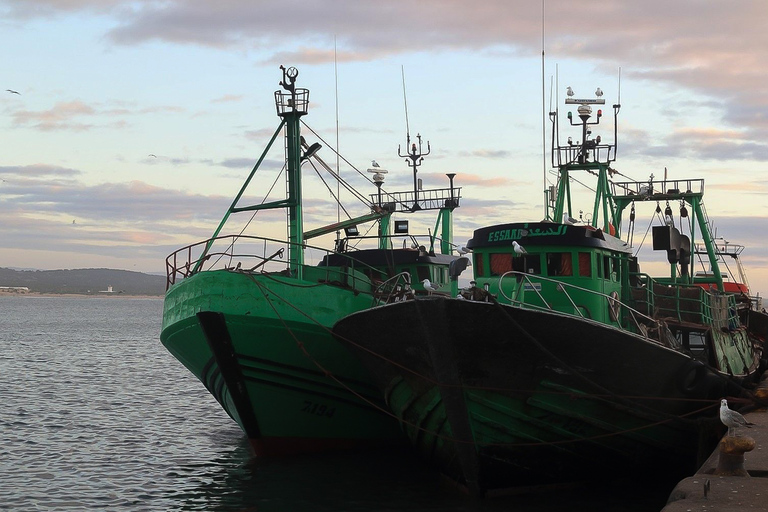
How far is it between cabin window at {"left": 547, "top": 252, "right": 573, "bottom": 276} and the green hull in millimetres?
3958

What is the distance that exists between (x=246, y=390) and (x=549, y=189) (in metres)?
14.6

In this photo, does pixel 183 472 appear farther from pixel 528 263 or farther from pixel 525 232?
pixel 525 232

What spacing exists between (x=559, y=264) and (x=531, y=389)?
384 centimetres

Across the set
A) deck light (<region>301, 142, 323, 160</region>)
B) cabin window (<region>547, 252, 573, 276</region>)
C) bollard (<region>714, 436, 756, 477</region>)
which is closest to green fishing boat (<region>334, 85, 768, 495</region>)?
cabin window (<region>547, 252, 573, 276</region>)

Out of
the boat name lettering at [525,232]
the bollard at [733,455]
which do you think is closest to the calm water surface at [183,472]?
the bollard at [733,455]

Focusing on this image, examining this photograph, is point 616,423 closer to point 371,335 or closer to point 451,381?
point 451,381

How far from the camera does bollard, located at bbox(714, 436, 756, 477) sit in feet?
38.8

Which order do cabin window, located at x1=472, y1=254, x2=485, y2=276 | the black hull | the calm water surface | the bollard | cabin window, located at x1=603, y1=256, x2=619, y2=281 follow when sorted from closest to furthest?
the bollard, the black hull, the calm water surface, cabin window, located at x1=603, y1=256, x2=619, y2=281, cabin window, located at x1=472, y1=254, x2=485, y2=276

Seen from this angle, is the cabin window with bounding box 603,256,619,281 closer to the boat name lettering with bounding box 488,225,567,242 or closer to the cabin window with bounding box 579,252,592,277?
the cabin window with bounding box 579,252,592,277

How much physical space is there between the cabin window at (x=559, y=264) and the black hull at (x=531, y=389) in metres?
3.26

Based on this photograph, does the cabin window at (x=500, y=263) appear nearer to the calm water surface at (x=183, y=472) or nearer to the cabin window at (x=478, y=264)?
the cabin window at (x=478, y=264)

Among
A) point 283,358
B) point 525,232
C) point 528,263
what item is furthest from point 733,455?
point 283,358

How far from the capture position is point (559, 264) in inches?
718

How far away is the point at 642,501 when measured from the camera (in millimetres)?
16266
